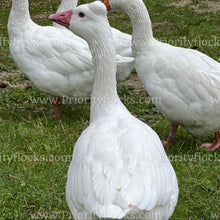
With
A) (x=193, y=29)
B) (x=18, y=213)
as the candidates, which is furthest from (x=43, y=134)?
(x=193, y=29)

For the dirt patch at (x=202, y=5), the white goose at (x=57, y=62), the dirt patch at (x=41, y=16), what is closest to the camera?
the white goose at (x=57, y=62)

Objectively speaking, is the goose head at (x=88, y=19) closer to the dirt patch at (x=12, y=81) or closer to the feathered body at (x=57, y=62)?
the feathered body at (x=57, y=62)

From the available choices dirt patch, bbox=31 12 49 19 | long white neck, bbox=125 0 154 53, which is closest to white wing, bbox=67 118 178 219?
long white neck, bbox=125 0 154 53

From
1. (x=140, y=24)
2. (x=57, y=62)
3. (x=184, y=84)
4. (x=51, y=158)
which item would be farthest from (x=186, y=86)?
(x=57, y=62)

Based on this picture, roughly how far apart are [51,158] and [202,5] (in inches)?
371

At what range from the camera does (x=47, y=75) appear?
20.9 ft

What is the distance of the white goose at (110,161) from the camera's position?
292 centimetres

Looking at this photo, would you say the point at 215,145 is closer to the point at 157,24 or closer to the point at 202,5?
the point at 157,24

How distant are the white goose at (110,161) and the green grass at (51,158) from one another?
0.94 m

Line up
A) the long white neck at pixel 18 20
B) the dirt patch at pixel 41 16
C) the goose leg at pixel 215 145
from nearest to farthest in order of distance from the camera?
the goose leg at pixel 215 145 < the long white neck at pixel 18 20 < the dirt patch at pixel 41 16

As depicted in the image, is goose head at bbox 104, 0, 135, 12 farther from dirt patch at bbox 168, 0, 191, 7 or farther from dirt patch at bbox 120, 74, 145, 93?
dirt patch at bbox 168, 0, 191, 7

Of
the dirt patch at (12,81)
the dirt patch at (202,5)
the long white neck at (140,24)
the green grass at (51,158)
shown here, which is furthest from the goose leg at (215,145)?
the dirt patch at (202,5)

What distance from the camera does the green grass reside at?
14.1ft

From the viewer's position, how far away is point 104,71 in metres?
4.11
